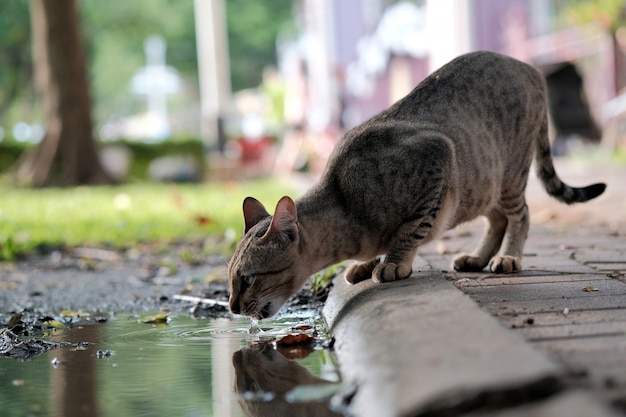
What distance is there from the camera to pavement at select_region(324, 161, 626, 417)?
83.8 inches

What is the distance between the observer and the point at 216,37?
72.1ft

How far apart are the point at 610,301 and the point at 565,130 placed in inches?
430

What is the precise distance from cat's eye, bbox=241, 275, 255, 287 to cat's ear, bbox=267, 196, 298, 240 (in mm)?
200

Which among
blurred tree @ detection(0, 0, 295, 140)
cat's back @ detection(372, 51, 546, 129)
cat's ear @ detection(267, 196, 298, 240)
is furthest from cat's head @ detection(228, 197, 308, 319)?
blurred tree @ detection(0, 0, 295, 140)

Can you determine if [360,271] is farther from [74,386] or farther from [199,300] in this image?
[74,386]

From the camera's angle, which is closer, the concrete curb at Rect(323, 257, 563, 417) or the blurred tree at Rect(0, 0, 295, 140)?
the concrete curb at Rect(323, 257, 563, 417)

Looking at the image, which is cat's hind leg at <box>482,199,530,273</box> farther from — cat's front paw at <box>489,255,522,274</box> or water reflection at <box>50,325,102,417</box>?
water reflection at <box>50,325,102,417</box>

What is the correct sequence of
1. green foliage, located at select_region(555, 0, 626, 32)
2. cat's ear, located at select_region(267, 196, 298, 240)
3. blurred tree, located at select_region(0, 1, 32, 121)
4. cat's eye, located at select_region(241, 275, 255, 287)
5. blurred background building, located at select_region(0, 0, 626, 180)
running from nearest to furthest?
cat's ear, located at select_region(267, 196, 298, 240)
cat's eye, located at select_region(241, 275, 255, 287)
green foliage, located at select_region(555, 0, 626, 32)
blurred background building, located at select_region(0, 0, 626, 180)
blurred tree, located at select_region(0, 1, 32, 121)

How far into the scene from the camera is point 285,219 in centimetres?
381

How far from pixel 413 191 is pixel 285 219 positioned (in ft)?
2.04

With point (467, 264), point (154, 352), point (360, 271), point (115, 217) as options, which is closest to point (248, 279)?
point (154, 352)

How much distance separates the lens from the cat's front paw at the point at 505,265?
436cm

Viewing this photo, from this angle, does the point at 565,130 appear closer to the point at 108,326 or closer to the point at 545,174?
the point at 545,174

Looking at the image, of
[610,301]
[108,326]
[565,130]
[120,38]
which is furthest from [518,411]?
[120,38]
